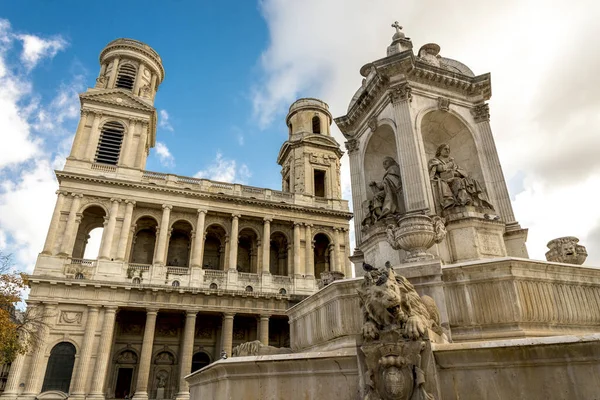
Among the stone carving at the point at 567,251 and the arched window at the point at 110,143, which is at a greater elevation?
the arched window at the point at 110,143

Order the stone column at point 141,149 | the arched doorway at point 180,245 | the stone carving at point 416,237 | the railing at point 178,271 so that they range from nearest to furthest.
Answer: the stone carving at point 416,237
the railing at point 178,271
the stone column at point 141,149
the arched doorway at point 180,245

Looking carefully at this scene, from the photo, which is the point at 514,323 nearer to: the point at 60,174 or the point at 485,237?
the point at 485,237

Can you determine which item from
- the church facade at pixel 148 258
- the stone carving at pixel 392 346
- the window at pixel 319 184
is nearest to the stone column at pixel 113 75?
the church facade at pixel 148 258

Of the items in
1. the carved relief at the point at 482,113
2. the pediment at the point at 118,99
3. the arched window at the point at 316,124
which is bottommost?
the carved relief at the point at 482,113

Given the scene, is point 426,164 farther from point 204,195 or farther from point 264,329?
point 204,195

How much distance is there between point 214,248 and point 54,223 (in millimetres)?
11115

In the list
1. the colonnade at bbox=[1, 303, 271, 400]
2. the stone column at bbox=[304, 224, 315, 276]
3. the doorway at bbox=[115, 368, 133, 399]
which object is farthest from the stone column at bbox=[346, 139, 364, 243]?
the doorway at bbox=[115, 368, 133, 399]

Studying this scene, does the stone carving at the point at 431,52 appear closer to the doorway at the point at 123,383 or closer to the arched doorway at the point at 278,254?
the arched doorway at the point at 278,254

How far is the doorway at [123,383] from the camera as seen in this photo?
24.4 m

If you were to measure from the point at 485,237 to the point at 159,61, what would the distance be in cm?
3582

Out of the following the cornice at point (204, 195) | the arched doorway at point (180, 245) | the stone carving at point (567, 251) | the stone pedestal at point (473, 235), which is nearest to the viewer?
the stone pedestal at point (473, 235)

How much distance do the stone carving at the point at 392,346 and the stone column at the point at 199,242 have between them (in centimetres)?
2421

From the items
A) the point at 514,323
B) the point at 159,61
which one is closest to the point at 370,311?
the point at 514,323

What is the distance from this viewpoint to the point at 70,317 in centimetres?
2277
